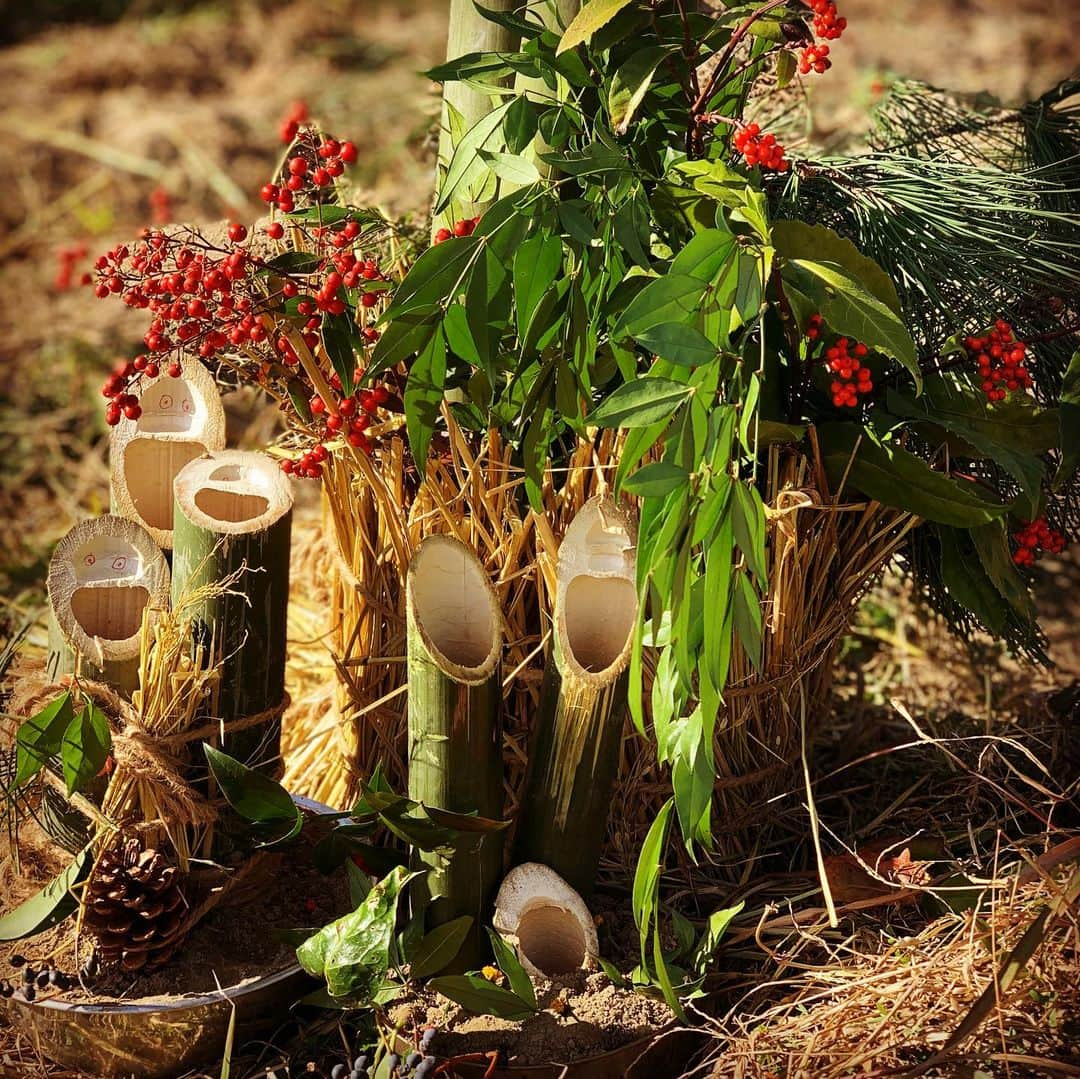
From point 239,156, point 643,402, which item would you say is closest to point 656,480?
point 643,402

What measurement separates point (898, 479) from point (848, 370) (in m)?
0.11

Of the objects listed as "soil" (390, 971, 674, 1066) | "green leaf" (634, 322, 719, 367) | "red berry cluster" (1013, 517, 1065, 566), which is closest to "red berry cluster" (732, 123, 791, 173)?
"green leaf" (634, 322, 719, 367)

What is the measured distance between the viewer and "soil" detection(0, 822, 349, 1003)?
0.92m

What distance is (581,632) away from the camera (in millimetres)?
946

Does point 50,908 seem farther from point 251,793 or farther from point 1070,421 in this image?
point 1070,421

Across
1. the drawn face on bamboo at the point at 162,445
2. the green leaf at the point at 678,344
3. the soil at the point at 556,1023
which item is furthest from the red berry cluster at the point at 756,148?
the soil at the point at 556,1023

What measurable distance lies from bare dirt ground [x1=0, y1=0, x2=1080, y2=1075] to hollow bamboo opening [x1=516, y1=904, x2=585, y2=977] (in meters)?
0.33

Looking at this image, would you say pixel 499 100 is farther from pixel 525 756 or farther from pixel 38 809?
pixel 38 809

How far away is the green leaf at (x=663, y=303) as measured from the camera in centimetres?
76

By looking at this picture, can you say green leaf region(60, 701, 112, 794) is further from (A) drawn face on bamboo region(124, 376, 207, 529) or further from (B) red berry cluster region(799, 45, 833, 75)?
(B) red berry cluster region(799, 45, 833, 75)

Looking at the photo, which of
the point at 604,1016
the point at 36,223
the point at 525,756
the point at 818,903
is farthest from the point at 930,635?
the point at 36,223

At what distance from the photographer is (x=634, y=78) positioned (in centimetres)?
87

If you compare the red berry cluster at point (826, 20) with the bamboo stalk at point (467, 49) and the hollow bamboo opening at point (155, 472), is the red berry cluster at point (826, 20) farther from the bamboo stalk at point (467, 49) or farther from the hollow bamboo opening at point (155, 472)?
the hollow bamboo opening at point (155, 472)

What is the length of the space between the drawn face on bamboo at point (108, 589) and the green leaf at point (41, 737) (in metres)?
0.08
